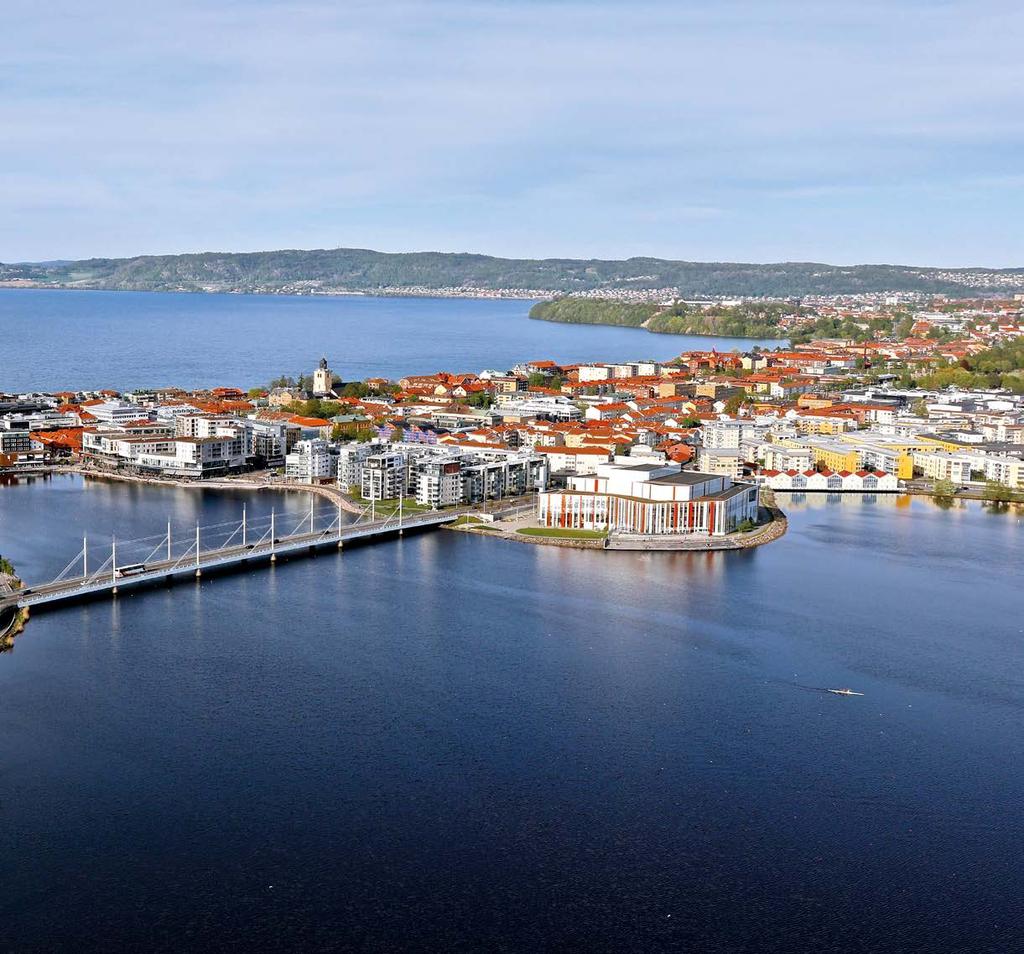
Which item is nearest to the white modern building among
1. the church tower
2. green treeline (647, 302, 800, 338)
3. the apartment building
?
the apartment building

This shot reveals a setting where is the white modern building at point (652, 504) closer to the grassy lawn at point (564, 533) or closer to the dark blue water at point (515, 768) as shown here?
the grassy lawn at point (564, 533)

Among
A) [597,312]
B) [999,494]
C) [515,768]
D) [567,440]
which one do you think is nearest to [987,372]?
[999,494]

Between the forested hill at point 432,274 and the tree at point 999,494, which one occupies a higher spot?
the forested hill at point 432,274

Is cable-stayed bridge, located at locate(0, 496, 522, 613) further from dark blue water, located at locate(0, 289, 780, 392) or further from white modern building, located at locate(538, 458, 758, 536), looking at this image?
dark blue water, located at locate(0, 289, 780, 392)

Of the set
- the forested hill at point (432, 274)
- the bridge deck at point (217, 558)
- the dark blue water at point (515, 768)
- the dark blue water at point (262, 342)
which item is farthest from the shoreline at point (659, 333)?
the dark blue water at point (515, 768)

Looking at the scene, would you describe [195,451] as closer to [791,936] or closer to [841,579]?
[841,579]
